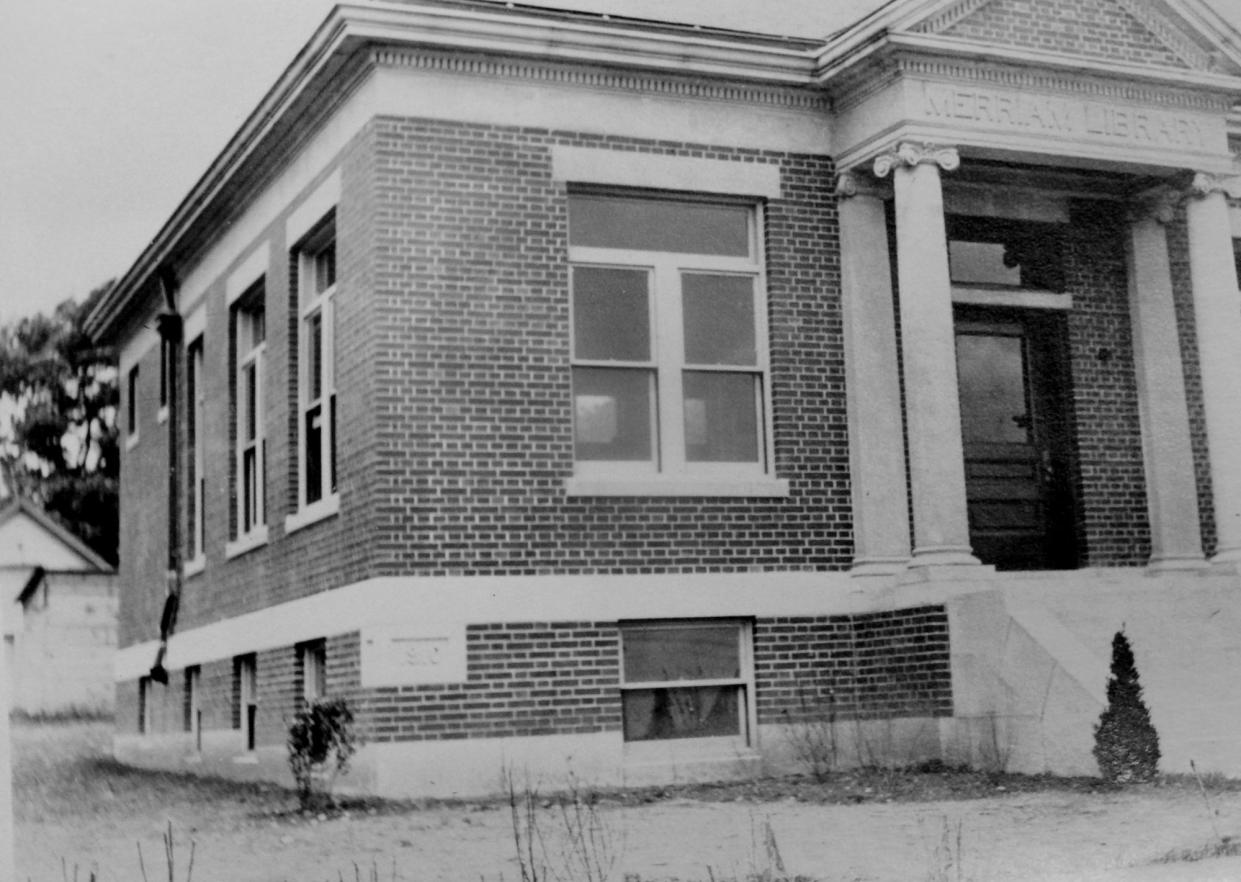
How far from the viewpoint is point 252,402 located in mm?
16422

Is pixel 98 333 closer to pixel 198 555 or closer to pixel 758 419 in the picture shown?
pixel 198 555

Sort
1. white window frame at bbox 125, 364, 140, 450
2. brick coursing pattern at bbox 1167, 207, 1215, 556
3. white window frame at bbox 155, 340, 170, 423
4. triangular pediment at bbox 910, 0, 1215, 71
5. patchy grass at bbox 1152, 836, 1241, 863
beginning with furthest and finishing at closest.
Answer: white window frame at bbox 125, 364, 140, 450, white window frame at bbox 155, 340, 170, 423, brick coursing pattern at bbox 1167, 207, 1215, 556, triangular pediment at bbox 910, 0, 1215, 71, patchy grass at bbox 1152, 836, 1241, 863

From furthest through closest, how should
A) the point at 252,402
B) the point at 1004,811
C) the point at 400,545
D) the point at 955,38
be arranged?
the point at 252,402, the point at 955,38, the point at 400,545, the point at 1004,811

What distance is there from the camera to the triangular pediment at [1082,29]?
1305 centimetres

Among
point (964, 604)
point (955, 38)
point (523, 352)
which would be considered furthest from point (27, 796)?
point (955, 38)

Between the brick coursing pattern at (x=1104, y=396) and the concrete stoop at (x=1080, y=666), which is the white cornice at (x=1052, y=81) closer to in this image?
the brick coursing pattern at (x=1104, y=396)

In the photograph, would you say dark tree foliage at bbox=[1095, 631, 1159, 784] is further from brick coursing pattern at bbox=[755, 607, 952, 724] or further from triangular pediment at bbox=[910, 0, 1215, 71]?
triangular pediment at bbox=[910, 0, 1215, 71]

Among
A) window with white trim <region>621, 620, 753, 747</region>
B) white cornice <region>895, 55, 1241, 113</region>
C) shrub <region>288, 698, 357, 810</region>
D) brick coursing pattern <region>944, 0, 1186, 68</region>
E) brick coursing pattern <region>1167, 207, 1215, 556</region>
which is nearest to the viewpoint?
shrub <region>288, 698, 357, 810</region>

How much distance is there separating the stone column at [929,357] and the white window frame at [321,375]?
473 cm

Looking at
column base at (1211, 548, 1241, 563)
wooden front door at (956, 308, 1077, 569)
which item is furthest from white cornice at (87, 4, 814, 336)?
column base at (1211, 548, 1241, 563)

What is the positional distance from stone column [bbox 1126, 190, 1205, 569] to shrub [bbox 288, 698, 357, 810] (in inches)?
285

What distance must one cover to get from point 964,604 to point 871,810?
8.24ft

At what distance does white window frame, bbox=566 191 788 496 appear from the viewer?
12789 mm

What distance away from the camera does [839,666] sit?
42.3ft
